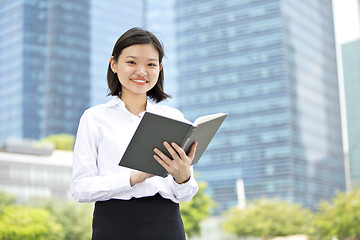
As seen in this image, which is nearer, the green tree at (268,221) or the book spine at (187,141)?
the book spine at (187,141)

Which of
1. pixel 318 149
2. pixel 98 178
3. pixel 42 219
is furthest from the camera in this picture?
pixel 318 149

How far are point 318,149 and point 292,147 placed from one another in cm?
506

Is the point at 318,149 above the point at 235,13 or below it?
below

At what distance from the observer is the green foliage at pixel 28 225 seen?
23.5 meters

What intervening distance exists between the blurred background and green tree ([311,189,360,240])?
1910 cm

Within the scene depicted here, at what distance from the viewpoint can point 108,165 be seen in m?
1.40

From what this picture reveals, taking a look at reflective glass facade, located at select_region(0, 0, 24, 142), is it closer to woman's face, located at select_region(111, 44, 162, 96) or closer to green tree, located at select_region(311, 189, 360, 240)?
green tree, located at select_region(311, 189, 360, 240)

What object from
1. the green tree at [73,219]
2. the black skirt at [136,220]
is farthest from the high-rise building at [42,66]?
the black skirt at [136,220]

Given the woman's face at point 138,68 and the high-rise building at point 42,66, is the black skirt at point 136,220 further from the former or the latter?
the high-rise building at point 42,66

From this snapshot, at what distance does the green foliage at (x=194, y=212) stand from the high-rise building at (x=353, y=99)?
13359 millimetres

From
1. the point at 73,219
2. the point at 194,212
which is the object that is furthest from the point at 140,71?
the point at 194,212

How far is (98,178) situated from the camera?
1346 millimetres

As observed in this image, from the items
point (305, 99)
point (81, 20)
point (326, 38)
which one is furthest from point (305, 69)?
point (81, 20)

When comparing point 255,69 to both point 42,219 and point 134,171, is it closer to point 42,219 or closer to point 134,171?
point 42,219
